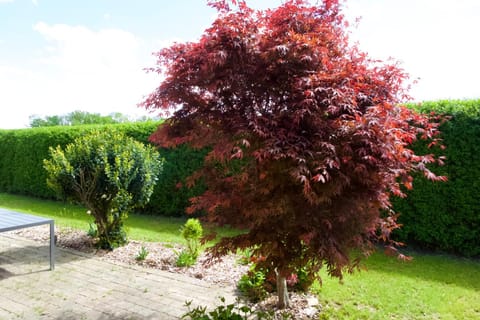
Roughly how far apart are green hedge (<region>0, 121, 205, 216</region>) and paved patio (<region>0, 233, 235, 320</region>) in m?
2.87

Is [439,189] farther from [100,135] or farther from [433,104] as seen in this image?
[100,135]

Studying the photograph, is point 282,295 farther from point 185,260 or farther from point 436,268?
point 436,268

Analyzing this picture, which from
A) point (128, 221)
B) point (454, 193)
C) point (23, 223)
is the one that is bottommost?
point (128, 221)

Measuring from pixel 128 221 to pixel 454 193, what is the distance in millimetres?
6396

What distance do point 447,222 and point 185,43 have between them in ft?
15.8

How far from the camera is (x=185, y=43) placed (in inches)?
107

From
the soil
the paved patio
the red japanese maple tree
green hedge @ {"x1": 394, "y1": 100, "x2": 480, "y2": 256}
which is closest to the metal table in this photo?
the paved patio

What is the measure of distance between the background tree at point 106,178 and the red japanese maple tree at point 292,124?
2.63m

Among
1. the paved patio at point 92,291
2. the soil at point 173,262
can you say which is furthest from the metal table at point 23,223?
the soil at point 173,262

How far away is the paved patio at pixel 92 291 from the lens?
314cm

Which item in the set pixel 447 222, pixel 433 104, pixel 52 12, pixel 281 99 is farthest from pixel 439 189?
pixel 52 12

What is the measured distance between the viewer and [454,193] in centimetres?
513

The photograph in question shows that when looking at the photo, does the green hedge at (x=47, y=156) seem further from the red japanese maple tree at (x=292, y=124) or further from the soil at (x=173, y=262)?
the red japanese maple tree at (x=292, y=124)

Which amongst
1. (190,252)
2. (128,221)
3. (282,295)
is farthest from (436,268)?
(128,221)
